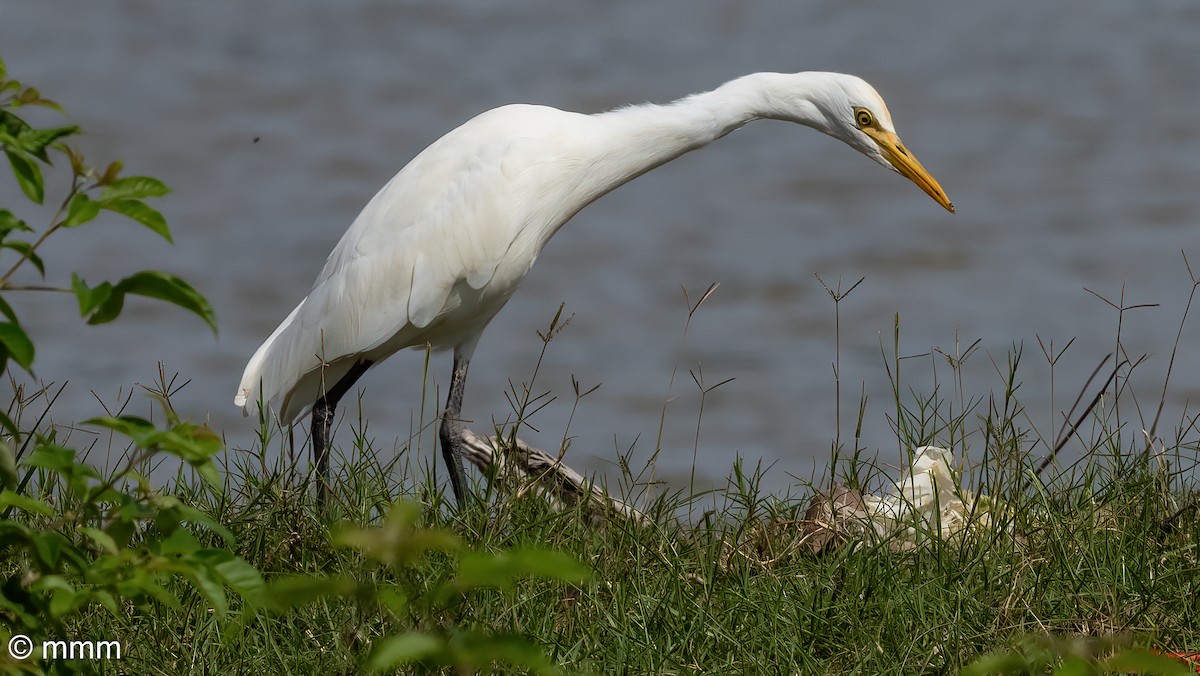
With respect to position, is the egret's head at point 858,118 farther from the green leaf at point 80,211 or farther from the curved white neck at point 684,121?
the green leaf at point 80,211

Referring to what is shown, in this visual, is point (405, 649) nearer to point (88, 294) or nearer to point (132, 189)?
point (88, 294)

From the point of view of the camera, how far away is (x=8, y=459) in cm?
154

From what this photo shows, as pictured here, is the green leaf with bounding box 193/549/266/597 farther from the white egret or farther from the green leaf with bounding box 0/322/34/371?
the white egret

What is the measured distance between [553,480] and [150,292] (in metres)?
1.95

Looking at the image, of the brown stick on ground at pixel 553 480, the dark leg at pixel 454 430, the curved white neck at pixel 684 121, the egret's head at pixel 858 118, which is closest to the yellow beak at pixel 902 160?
the egret's head at pixel 858 118

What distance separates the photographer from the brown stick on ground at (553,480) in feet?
10.1

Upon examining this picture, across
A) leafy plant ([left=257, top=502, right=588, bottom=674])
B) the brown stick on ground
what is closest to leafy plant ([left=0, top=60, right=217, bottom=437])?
leafy plant ([left=257, top=502, right=588, bottom=674])

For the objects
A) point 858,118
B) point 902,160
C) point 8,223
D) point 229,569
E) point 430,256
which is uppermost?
point 858,118

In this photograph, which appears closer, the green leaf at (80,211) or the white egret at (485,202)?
the green leaf at (80,211)

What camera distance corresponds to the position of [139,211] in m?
1.54

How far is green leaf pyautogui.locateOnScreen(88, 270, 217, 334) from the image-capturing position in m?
1.46

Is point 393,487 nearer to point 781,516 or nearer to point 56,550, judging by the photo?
point 781,516

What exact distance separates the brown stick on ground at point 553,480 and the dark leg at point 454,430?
2.25ft

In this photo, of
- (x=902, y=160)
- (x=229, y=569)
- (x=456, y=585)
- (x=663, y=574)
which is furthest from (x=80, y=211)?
(x=902, y=160)
